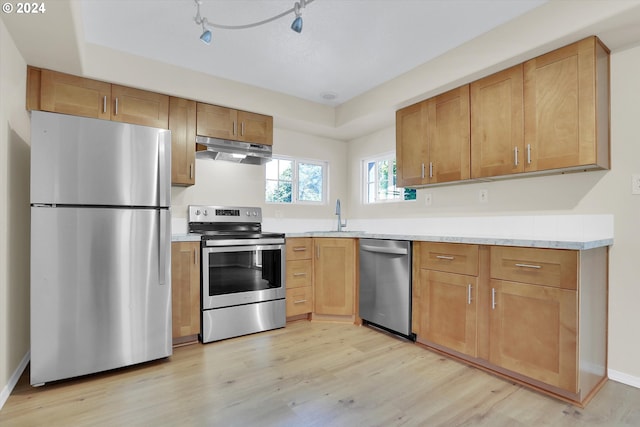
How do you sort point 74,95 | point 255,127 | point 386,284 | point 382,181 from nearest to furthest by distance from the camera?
point 74,95, point 386,284, point 255,127, point 382,181

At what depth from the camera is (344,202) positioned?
173 inches

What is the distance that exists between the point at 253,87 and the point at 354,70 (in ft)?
3.40

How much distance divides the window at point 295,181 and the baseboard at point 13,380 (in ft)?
7.76

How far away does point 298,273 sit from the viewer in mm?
3297

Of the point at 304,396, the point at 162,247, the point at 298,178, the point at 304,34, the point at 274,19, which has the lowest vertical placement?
the point at 304,396

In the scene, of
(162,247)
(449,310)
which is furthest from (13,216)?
(449,310)

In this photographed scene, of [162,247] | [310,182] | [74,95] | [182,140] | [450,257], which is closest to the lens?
[162,247]

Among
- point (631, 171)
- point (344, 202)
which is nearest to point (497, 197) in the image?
point (631, 171)

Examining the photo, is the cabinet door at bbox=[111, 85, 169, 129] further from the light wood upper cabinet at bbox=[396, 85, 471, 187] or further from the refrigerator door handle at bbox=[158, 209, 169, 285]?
the light wood upper cabinet at bbox=[396, 85, 471, 187]

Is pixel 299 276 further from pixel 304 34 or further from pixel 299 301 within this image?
pixel 304 34

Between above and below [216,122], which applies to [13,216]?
below

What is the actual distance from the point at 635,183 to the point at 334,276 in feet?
7.64

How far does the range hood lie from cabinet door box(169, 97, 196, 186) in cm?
10

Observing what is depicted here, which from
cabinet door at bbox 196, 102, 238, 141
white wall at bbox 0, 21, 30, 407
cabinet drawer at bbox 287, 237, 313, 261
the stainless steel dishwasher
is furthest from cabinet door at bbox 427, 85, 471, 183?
white wall at bbox 0, 21, 30, 407
